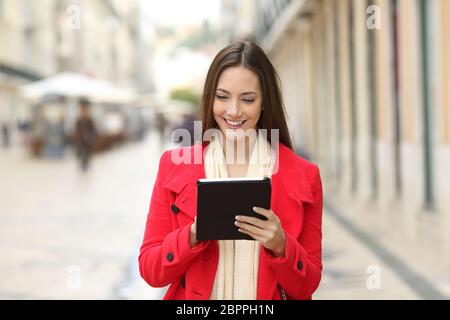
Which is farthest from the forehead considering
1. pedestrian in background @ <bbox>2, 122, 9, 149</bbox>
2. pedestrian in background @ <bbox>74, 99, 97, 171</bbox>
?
pedestrian in background @ <bbox>2, 122, 9, 149</bbox>

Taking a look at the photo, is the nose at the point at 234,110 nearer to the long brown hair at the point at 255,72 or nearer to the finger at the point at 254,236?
the long brown hair at the point at 255,72

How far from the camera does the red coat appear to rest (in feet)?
6.66

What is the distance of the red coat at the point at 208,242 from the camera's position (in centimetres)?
203

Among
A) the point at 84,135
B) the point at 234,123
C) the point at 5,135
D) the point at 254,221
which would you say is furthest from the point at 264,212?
the point at 5,135

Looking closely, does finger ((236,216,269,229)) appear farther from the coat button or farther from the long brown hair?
the long brown hair

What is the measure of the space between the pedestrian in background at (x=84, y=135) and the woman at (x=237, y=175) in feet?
53.1

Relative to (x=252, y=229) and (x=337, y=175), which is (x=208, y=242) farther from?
(x=337, y=175)

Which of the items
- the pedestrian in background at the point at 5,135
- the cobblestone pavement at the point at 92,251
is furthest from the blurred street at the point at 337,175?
the pedestrian in background at the point at 5,135

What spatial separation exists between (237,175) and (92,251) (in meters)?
6.07

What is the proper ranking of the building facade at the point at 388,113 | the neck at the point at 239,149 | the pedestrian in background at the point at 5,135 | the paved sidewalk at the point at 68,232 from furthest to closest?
the pedestrian in background at the point at 5,135 < the building facade at the point at 388,113 < the paved sidewalk at the point at 68,232 < the neck at the point at 239,149

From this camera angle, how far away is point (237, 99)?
209 cm

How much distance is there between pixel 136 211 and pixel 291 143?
9.60 meters

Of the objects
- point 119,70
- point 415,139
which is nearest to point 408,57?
point 415,139

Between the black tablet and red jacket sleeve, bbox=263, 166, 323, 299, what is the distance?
0.12m
